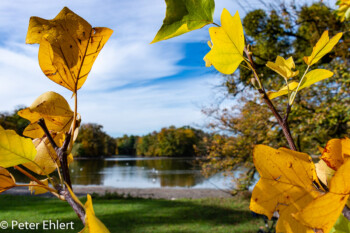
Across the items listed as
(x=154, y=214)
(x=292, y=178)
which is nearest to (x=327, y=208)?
(x=292, y=178)

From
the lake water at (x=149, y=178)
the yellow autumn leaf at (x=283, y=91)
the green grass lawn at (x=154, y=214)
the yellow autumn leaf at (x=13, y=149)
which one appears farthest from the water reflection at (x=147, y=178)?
the yellow autumn leaf at (x=13, y=149)

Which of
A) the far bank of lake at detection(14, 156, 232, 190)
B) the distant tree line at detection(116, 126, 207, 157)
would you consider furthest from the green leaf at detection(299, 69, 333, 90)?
the distant tree line at detection(116, 126, 207, 157)

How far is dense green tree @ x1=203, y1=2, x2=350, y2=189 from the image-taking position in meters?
5.47

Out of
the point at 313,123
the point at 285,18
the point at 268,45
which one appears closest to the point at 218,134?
the point at 313,123

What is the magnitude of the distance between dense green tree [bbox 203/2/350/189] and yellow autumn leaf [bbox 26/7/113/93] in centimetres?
535

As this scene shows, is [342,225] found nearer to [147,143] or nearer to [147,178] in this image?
[147,178]

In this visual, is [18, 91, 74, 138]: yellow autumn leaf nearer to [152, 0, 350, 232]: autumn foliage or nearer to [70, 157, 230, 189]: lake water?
[152, 0, 350, 232]: autumn foliage

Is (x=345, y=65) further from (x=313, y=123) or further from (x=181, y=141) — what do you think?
(x=181, y=141)

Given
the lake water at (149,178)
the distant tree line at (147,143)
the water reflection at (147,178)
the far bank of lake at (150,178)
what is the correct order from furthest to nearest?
the distant tree line at (147,143) → the water reflection at (147,178) → the lake water at (149,178) → the far bank of lake at (150,178)

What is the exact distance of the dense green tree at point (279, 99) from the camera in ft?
17.9

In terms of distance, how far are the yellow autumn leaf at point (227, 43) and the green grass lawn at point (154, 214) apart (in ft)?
21.4

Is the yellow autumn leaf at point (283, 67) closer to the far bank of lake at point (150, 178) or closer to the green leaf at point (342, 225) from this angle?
the green leaf at point (342, 225)

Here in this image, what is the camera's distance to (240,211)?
27.4 feet

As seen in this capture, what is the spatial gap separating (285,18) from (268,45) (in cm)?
86
